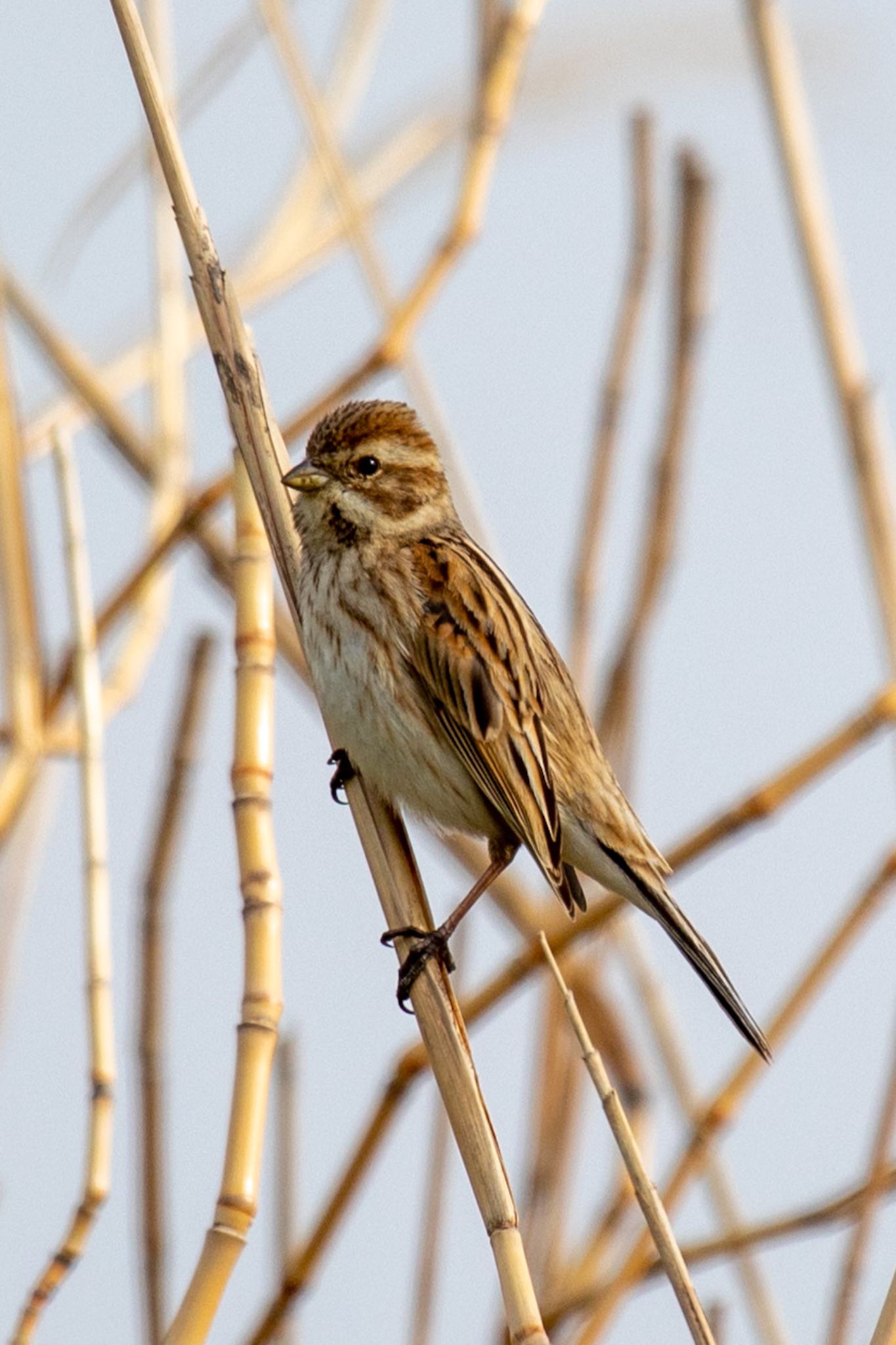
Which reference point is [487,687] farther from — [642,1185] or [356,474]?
[642,1185]

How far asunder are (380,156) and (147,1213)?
2.31 m

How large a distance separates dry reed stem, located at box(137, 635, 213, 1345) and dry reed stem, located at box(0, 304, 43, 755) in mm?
310

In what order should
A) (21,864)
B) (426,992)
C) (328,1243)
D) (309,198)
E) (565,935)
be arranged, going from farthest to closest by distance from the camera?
(309,198), (21,864), (565,935), (328,1243), (426,992)

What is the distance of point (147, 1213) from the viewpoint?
3.12m

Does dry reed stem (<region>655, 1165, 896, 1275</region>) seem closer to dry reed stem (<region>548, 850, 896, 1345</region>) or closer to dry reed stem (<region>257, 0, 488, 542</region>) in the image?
dry reed stem (<region>548, 850, 896, 1345</region>)

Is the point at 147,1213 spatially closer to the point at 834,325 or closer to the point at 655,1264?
the point at 655,1264

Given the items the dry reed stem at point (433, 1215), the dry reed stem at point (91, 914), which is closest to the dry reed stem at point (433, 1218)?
the dry reed stem at point (433, 1215)

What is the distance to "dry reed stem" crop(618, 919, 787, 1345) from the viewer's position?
3291 millimetres

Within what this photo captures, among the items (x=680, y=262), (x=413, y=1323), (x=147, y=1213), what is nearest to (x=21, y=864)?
(x=147, y=1213)

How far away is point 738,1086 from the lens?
2.87m

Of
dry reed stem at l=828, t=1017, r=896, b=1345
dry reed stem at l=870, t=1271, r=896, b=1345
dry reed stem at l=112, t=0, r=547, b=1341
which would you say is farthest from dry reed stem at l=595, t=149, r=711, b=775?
dry reed stem at l=870, t=1271, r=896, b=1345

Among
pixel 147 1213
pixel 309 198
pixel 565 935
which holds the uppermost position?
pixel 309 198

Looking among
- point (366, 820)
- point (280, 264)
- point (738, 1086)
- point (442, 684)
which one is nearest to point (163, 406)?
point (280, 264)

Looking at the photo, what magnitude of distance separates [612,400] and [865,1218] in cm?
173
